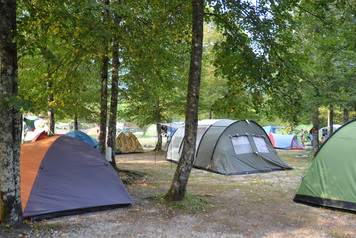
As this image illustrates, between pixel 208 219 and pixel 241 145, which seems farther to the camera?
pixel 241 145

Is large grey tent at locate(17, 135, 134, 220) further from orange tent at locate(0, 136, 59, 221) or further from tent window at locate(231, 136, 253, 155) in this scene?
tent window at locate(231, 136, 253, 155)

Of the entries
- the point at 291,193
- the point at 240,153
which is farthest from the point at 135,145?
the point at 291,193

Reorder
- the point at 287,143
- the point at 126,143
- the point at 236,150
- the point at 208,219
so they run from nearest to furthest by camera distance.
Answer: the point at 208,219, the point at 236,150, the point at 126,143, the point at 287,143

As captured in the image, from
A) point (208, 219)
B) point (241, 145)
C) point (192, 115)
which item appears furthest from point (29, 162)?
point (241, 145)

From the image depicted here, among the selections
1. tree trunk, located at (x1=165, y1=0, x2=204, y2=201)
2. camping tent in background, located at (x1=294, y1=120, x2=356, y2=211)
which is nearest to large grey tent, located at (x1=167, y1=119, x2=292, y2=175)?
camping tent in background, located at (x1=294, y1=120, x2=356, y2=211)

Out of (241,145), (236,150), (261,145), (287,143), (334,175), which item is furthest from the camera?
(287,143)

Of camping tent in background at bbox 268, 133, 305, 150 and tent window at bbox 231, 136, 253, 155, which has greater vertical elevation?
tent window at bbox 231, 136, 253, 155

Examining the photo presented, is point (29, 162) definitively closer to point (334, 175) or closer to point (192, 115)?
point (192, 115)

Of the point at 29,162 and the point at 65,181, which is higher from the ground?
the point at 29,162

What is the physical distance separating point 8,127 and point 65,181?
175 centimetres

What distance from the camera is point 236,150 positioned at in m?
10.5

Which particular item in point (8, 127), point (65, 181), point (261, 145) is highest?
point (8, 127)

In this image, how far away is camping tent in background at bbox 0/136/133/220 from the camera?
485 cm

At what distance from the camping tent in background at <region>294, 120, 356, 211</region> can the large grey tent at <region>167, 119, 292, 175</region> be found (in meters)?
3.83
